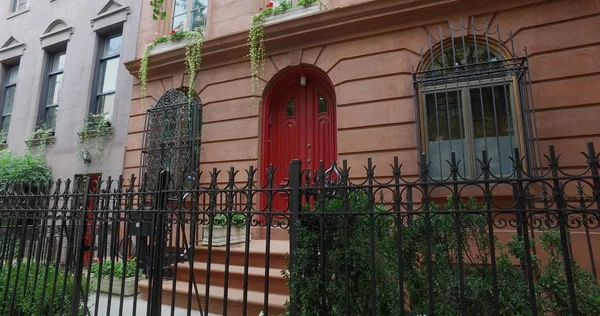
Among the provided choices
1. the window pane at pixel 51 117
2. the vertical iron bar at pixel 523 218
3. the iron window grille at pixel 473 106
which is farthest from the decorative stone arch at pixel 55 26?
the vertical iron bar at pixel 523 218

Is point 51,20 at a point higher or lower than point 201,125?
higher

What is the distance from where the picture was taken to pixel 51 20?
12.5 metres

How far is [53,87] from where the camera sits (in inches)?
490

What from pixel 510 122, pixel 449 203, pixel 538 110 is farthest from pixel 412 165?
pixel 449 203

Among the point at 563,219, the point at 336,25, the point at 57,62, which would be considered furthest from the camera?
the point at 57,62

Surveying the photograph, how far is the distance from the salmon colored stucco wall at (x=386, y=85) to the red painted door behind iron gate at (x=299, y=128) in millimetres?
498

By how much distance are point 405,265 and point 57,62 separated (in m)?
14.6

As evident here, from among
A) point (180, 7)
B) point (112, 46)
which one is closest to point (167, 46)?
point (180, 7)

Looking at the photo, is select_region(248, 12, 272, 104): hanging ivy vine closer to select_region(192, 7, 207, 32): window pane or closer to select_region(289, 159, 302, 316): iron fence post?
select_region(192, 7, 207, 32): window pane

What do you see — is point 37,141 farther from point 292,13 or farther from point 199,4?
point 292,13

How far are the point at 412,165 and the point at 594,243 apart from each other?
2.82 metres

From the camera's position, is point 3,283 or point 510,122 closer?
point 3,283

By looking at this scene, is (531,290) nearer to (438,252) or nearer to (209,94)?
(438,252)

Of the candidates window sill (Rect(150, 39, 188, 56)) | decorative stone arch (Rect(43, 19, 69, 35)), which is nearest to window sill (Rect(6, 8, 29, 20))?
decorative stone arch (Rect(43, 19, 69, 35))
